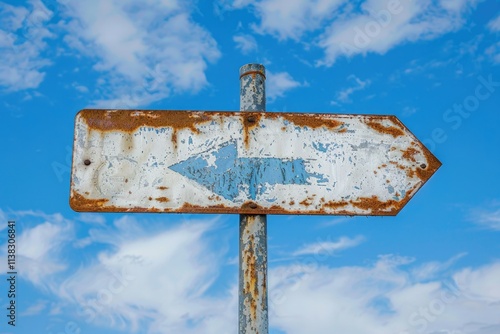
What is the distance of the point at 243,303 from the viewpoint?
1.69 m

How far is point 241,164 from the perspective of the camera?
1.85m

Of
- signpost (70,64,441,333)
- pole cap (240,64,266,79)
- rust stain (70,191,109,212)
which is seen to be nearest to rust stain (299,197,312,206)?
signpost (70,64,441,333)

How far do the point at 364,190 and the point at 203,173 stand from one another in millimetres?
636

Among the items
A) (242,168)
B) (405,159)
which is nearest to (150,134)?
(242,168)

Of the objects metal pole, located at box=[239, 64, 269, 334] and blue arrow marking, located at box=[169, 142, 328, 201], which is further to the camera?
blue arrow marking, located at box=[169, 142, 328, 201]

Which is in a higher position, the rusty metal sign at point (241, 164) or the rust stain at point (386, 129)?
the rust stain at point (386, 129)

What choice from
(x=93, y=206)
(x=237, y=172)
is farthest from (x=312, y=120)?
(x=93, y=206)

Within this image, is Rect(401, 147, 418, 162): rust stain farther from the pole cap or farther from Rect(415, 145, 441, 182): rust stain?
the pole cap

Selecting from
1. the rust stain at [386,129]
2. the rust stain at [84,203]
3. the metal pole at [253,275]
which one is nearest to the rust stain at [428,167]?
the rust stain at [386,129]

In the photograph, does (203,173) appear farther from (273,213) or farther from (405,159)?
(405,159)

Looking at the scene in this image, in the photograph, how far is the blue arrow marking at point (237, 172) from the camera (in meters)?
1.82

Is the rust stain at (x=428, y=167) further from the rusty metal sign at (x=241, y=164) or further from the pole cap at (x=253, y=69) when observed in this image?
the pole cap at (x=253, y=69)

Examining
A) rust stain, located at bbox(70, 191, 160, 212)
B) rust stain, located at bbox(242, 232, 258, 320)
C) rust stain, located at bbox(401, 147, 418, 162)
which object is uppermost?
rust stain, located at bbox(401, 147, 418, 162)

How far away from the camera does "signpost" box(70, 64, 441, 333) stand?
1807 millimetres
